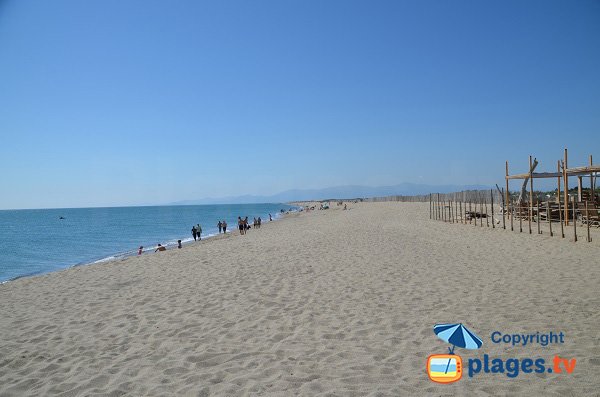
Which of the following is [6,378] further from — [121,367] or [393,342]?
[393,342]

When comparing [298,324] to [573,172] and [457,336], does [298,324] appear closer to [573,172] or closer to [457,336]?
[457,336]

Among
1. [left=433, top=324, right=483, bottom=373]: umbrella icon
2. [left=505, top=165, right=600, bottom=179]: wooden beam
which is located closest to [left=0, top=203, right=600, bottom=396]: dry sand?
[left=433, top=324, right=483, bottom=373]: umbrella icon

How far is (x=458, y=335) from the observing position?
434 cm

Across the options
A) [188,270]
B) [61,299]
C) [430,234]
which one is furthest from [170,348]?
[430,234]

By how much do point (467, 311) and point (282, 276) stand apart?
4116 millimetres

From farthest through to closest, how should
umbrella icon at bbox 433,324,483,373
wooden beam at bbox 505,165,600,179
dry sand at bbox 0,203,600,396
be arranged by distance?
wooden beam at bbox 505,165,600,179 < umbrella icon at bbox 433,324,483,373 < dry sand at bbox 0,203,600,396

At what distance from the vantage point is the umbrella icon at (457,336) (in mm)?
4090

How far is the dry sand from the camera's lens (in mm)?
3402

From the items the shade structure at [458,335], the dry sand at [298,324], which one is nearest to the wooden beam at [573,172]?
the dry sand at [298,324]

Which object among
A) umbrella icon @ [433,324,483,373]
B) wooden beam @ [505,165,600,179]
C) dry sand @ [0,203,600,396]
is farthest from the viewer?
wooden beam @ [505,165,600,179]

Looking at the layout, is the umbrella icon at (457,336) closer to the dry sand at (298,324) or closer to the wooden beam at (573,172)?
the dry sand at (298,324)

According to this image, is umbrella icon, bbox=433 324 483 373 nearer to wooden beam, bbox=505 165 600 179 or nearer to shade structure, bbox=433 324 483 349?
shade structure, bbox=433 324 483 349

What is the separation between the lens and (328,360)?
12.5 feet

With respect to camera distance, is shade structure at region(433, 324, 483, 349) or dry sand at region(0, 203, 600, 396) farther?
shade structure at region(433, 324, 483, 349)
